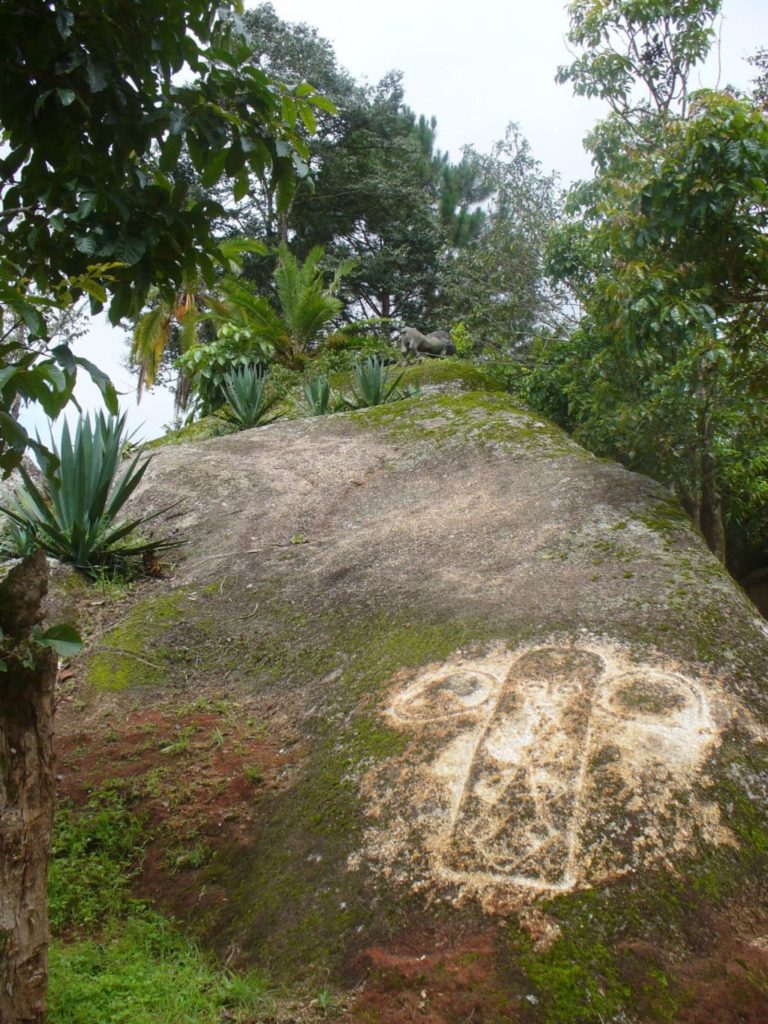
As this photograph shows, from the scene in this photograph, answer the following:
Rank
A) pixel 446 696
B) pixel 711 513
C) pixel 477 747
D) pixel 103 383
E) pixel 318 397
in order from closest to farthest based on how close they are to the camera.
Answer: pixel 103 383
pixel 477 747
pixel 446 696
pixel 711 513
pixel 318 397

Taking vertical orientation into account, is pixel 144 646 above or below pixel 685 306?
below

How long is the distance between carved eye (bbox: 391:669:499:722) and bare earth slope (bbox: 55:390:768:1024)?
0.04ft

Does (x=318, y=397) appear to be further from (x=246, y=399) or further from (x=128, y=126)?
(x=128, y=126)

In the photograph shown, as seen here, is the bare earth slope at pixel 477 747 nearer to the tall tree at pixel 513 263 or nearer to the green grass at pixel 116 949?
the green grass at pixel 116 949

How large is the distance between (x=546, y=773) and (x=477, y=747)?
1.01 ft

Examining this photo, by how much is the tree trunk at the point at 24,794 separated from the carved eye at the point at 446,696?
1678mm

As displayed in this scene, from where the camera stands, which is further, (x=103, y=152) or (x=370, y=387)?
(x=370, y=387)

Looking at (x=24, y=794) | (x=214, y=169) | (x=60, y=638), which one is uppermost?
(x=214, y=169)

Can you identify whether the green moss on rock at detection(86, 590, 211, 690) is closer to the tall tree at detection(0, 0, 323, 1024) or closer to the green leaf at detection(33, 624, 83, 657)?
the tall tree at detection(0, 0, 323, 1024)

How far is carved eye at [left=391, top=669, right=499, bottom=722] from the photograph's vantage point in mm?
3688

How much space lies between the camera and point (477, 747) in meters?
3.42

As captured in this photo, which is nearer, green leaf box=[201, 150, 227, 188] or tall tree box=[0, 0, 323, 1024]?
tall tree box=[0, 0, 323, 1024]

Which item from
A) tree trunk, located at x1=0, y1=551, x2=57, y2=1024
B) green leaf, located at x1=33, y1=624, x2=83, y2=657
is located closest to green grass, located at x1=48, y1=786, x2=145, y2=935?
tree trunk, located at x1=0, y1=551, x2=57, y2=1024

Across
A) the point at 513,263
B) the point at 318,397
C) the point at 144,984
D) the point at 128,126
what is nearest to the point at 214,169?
the point at 128,126
